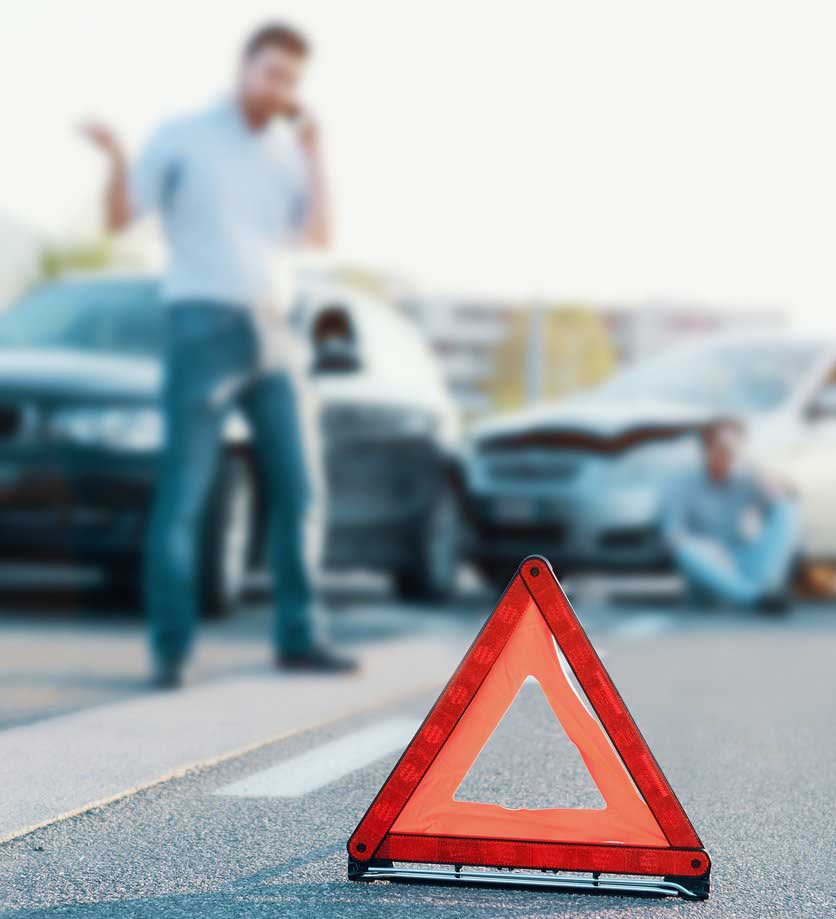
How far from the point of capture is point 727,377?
1142 cm

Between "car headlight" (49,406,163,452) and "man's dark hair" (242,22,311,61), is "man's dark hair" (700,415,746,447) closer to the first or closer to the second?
"car headlight" (49,406,163,452)

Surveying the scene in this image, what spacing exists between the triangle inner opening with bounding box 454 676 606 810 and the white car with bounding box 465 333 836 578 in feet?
13.1

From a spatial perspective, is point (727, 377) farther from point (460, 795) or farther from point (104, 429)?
point (460, 795)

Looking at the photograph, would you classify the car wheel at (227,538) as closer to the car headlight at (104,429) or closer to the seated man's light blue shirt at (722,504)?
the car headlight at (104,429)

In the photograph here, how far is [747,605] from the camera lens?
9.95 m

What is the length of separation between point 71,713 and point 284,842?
1818 mm

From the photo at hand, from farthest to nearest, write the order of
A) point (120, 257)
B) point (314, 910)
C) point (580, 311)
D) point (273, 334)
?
point (580, 311) < point (120, 257) < point (273, 334) < point (314, 910)

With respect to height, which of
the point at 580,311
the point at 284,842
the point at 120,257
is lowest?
the point at 580,311

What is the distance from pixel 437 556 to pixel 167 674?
3.73m

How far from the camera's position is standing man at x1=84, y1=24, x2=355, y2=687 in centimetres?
642

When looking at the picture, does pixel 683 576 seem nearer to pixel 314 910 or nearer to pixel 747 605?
pixel 747 605

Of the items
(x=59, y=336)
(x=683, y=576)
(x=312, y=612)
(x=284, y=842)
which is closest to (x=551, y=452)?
(x=683, y=576)

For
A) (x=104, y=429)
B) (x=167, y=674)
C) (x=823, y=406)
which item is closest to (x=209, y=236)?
(x=167, y=674)

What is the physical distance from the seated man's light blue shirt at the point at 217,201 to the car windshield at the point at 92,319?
2328 mm
